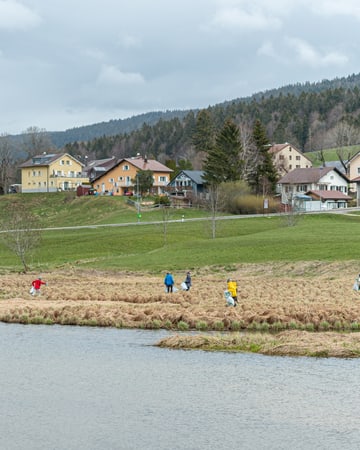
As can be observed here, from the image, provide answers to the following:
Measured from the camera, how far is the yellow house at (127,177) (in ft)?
488

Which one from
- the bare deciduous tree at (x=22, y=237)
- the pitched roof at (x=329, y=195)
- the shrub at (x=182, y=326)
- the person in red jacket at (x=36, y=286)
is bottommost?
the shrub at (x=182, y=326)

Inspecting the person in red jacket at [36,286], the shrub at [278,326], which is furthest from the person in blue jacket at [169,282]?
the shrub at [278,326]

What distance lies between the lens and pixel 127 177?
151750 mm

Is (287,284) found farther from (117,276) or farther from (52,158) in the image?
(52,158)

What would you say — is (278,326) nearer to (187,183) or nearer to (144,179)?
(144,179)

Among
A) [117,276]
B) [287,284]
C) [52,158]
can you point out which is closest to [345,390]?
[287,284]

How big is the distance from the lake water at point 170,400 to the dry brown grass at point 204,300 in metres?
5.77

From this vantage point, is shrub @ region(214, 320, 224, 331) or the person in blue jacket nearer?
shrub @ region(214, 320, 224, 331)

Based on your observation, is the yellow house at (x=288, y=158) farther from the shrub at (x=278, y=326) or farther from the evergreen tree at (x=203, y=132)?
the shrub at (x=278, y=326)

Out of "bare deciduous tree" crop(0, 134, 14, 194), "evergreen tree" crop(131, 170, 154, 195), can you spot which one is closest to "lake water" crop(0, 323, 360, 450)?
"evergreen tree" crop(131, 170, 154, 195)

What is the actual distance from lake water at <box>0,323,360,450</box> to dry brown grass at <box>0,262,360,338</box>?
5.77 metres

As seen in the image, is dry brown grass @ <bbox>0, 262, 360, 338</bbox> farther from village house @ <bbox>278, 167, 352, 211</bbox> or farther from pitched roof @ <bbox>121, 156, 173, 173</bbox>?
pitched roof @ <bbox>121, 156, 173, 173</bbox>

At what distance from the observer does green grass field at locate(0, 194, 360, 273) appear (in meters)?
65.2

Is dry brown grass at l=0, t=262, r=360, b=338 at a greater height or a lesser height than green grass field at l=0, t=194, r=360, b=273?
lesser
